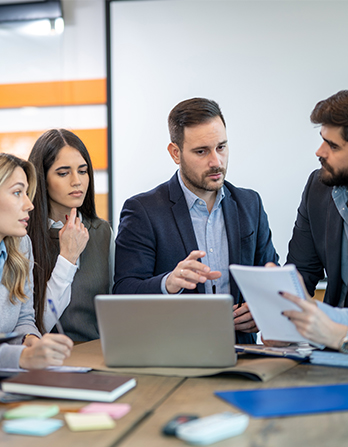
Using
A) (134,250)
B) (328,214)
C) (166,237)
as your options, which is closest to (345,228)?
(328,214)

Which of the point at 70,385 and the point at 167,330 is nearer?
the point at 70,385

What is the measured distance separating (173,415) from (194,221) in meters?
1.35

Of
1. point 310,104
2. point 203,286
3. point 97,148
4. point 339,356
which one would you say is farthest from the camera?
point 97,148

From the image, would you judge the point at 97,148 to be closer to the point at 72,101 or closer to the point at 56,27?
the point at 72,101

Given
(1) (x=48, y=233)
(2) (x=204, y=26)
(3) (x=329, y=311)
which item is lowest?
(3) (x=329, y=311)

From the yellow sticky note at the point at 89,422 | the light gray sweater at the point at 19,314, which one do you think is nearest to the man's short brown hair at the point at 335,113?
the light gray sweater at the point at 19,314

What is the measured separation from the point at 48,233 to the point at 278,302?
4.26ft

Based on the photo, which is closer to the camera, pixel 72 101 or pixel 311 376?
pixel 311 376

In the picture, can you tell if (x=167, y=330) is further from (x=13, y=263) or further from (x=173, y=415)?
(x=13, y=263)

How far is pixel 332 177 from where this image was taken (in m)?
2.06

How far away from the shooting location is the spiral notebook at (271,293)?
1323 millimetres

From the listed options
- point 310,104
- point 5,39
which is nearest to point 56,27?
point 5,39

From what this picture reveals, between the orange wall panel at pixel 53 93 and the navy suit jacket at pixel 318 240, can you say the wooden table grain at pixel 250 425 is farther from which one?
the orange wall panel at pixel 53 93

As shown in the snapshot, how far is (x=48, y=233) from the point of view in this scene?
235 cm
